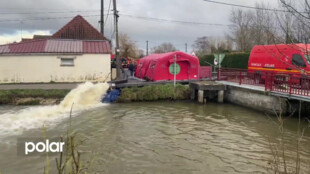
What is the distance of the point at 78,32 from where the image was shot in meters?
23.7

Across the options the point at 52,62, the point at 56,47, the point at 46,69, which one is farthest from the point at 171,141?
the point at 56,47

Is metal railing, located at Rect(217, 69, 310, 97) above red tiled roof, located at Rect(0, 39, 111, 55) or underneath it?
underneath

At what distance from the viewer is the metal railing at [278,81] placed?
1185 centimetres

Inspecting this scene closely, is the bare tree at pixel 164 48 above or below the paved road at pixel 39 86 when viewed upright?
above

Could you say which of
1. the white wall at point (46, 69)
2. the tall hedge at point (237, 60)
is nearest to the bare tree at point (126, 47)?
the tall hedge at point (237, 60)

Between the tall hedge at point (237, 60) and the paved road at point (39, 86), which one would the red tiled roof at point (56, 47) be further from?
the tall hedge at point (237, 60)

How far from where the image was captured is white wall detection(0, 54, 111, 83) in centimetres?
1984

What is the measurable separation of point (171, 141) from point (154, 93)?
9009 mm

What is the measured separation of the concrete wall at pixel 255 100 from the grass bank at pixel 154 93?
10.2 feet

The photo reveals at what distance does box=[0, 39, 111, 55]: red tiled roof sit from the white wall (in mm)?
423

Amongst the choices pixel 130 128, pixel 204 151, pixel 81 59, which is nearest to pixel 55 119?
pixel 130 128

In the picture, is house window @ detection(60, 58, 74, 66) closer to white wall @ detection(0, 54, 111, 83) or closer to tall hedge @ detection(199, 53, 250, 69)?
white wall @ detection(0, 54, 111, 83)

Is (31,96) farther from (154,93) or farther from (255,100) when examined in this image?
(255,100)

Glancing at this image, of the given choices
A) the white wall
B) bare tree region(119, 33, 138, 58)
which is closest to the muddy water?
the white wall
